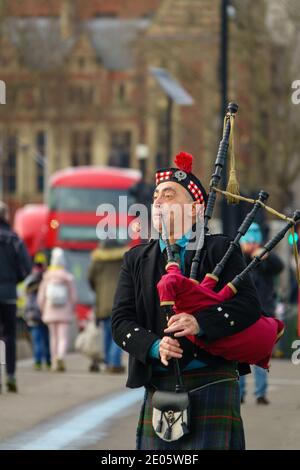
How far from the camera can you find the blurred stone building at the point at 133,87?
4966 cm

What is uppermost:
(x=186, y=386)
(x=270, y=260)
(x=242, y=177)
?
(x=186, y=386)

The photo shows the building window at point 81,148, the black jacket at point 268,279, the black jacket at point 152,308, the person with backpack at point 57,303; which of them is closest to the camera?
the black jacket at point 152,308

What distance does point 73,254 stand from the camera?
40.8 m

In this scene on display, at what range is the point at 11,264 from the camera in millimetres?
14141

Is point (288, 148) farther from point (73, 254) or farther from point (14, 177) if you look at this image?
point (14, 177)

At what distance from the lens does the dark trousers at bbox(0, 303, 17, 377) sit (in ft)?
46.1

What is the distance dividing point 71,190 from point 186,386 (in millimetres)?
35579

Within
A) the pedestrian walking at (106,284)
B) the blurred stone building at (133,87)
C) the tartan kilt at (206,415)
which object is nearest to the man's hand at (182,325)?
the tartan kilt at (206,415)

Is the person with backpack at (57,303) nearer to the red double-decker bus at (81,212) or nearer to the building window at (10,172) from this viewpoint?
the red double-decker bus at (81,212)

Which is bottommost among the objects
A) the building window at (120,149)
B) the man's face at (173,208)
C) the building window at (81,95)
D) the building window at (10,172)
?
the building window at (10,172)

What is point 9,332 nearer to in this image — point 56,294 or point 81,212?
point 56,294

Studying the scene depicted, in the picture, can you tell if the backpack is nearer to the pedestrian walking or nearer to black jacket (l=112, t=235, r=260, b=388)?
the pedestrian walking

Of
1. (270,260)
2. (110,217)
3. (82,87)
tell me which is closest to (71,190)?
(270,260)

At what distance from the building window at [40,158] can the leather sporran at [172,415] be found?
90478 millimetres
